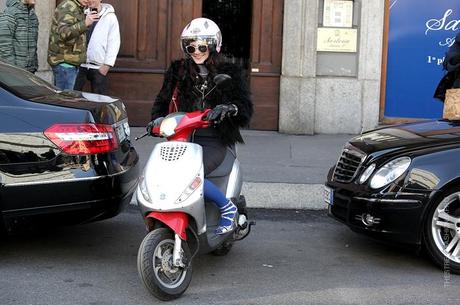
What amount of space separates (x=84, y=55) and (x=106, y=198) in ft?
13.4

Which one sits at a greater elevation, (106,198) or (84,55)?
(84,55)

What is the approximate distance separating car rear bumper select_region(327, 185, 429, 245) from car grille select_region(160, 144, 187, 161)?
150 cm

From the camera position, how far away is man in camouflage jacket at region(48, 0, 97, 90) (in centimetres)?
865

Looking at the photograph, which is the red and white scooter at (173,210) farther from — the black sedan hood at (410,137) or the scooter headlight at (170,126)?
the black sedan hood at (410,137)

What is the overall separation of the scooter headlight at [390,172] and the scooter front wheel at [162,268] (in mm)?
1574

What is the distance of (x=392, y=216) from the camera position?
5.20m

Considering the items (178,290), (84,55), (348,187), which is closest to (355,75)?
(84,55)

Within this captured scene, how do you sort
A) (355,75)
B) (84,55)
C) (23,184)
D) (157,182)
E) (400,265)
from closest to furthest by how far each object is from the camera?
1. (157,182)
2. (23,184)
3. (400,265)
4. (84,55)
5. (355,75)

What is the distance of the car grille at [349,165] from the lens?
562 centimetres

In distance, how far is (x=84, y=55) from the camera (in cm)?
896

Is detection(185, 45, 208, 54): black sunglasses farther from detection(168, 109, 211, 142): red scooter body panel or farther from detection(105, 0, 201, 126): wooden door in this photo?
detection(105, 0, 201, 126): wooden door

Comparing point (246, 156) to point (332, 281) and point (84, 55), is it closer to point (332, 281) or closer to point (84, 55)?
point (84, 55)

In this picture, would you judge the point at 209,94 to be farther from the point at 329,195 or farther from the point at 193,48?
the point at 329,195

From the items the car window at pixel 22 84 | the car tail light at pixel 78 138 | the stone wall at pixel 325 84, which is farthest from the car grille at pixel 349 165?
the stone wall at pixel 325 84
